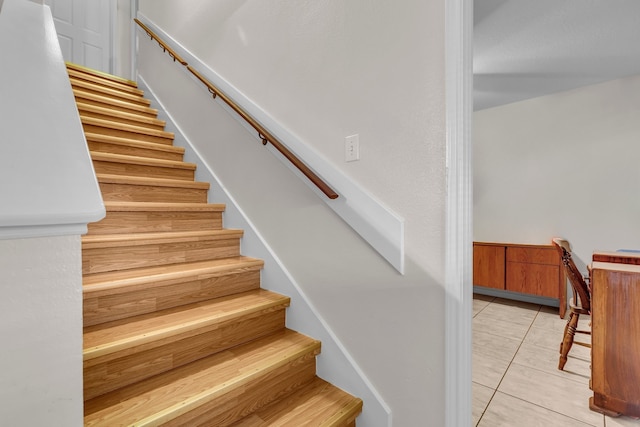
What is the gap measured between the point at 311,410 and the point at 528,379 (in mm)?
1645

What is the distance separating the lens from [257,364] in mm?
1250

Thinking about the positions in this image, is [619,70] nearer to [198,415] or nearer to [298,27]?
[298,27]

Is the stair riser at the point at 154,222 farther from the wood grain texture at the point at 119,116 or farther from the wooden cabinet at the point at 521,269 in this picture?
the wooden cabinet at the point at 521,269

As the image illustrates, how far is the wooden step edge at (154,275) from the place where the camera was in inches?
48.3

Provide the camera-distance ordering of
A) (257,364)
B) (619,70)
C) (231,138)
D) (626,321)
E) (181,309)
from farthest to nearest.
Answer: (619,70) → (231,138) → (626,321) → (181,309) → (257,364)

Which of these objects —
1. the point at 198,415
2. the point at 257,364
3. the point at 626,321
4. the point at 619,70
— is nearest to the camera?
the point at 198,415

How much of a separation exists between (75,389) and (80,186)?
0.35 meters

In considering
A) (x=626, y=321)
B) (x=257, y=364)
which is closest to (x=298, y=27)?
(x=257, y=364)

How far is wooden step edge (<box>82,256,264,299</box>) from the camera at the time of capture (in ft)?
4.03

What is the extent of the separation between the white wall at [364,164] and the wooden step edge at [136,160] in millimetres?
624

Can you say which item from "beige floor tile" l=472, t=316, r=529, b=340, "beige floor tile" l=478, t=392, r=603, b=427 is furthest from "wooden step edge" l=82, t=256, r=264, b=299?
"beige floor tile" l=472, t=316, r=529, b=340

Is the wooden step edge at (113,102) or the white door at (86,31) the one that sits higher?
the white door at (86,31)

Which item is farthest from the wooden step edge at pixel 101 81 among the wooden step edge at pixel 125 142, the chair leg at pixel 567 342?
the chair leg at pixel 567 342

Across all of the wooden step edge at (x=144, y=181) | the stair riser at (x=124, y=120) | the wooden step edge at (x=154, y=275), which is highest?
the stair riser at (x=124, y=120)
